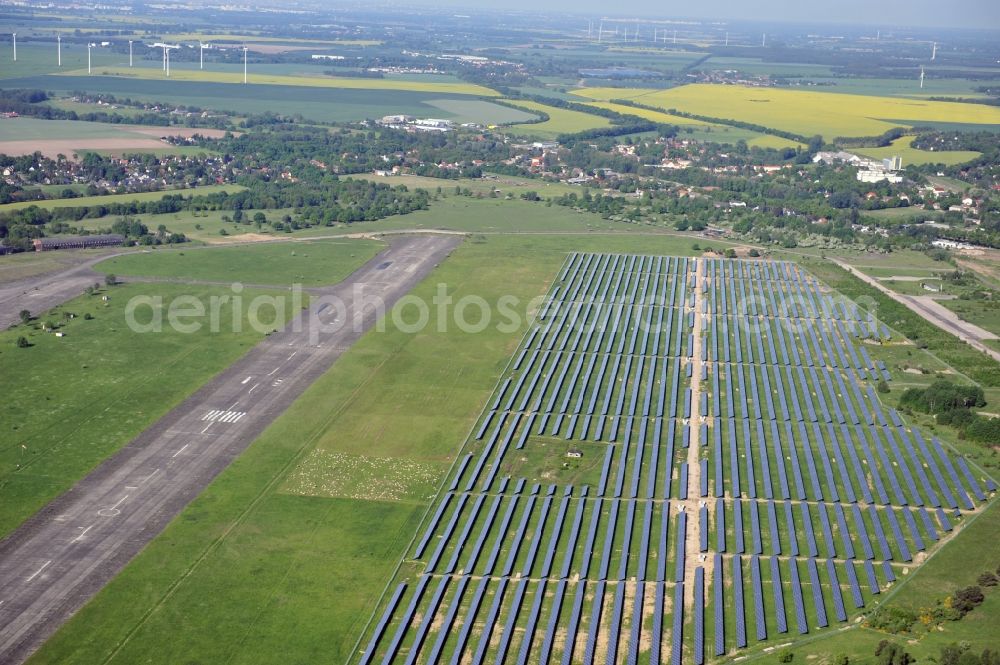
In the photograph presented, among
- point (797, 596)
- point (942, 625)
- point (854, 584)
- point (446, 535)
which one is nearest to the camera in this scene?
point (942, 625)

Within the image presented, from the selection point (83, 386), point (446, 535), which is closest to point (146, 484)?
point (446, 535)

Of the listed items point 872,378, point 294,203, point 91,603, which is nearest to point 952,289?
point 872,378

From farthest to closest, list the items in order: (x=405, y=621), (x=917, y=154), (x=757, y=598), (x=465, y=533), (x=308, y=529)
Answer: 1. (x=917, y=154)
2. (x=308, y=529)
3. (x=465, y=533)
4. (x=757, y=598)
5. (x=405, y=621)

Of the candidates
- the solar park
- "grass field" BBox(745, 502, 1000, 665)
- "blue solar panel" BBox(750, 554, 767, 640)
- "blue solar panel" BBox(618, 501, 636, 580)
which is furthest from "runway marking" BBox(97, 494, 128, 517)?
"grass field" BBox(745, 502, 1000, 665)

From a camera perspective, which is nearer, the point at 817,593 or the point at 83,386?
the point at 817,593

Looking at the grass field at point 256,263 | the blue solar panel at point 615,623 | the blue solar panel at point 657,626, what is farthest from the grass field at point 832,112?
the blue solar panel at point 615,623

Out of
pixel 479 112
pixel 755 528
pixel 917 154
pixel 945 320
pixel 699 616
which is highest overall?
pixel 479 112

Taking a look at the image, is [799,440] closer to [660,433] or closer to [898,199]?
[660,433]

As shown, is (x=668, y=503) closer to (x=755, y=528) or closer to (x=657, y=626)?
(x=755, y=528)

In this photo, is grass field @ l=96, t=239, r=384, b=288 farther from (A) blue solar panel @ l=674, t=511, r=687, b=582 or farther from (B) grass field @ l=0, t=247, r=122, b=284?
(A) blue solar panel @ l=674, t=511, r=687, b=582
